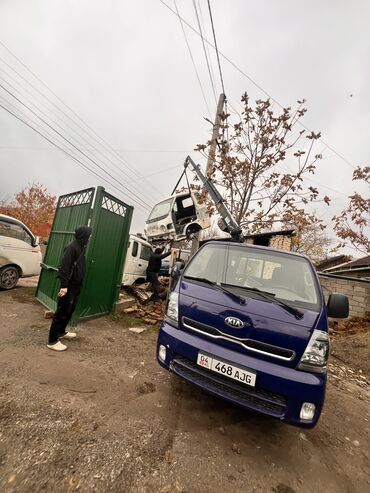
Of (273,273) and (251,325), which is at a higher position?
(273,273)

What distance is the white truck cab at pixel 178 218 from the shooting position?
966 centimetres

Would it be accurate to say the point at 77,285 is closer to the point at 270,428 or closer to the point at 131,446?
the point at 131,446

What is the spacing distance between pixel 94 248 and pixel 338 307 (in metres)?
4.23

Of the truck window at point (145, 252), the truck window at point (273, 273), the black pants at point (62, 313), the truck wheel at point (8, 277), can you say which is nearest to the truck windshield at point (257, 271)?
the truck window at point (273, 273)

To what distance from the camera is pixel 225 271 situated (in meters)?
3.12

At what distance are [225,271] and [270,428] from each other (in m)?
1.76

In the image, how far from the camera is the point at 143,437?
85.7 inches

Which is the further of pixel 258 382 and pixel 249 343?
pixel 249 343

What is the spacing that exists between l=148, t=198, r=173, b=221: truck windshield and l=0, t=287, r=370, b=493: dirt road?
7.31m

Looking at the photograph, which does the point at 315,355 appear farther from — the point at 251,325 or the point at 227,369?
the point at 227,369

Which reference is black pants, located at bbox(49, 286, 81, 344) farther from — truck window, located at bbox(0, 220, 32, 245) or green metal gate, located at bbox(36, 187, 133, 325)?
truck window, located at bbox(0, 220, 32, 245)

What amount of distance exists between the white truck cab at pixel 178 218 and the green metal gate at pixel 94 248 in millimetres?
4076

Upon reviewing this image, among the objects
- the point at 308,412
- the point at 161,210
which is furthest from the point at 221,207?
the point at 308,412

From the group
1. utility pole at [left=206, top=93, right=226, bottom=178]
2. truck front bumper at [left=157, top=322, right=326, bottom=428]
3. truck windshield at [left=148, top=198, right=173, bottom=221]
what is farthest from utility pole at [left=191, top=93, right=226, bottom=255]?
truck front bumper at [left=157, top=322, right=326, bottom=428]
